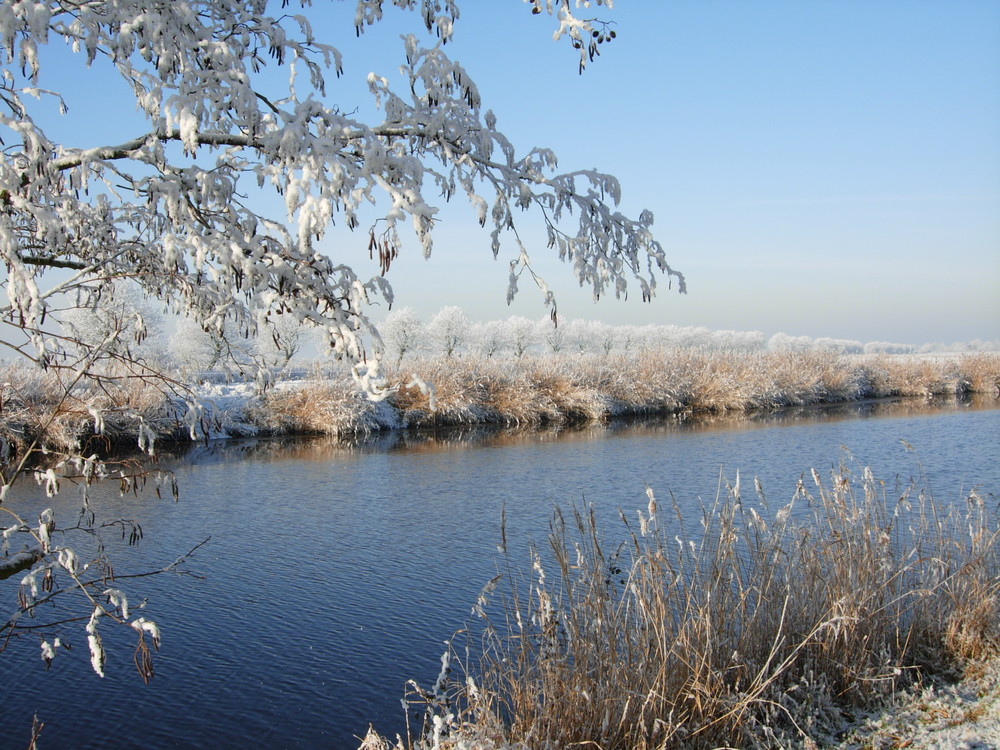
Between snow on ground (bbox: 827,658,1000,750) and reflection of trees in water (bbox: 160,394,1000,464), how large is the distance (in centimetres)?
1238

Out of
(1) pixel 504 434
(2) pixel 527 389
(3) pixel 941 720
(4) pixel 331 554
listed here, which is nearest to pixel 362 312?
(3) pixel 941 720

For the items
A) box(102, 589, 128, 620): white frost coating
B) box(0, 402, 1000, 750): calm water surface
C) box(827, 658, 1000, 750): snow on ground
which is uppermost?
box(102, 589, 128, 620): white frost coating

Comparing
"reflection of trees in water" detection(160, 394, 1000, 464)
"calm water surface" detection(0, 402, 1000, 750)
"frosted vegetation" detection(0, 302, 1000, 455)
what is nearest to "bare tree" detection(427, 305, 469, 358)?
"frosted vegetation" detection(0, 302, 1000, 455)

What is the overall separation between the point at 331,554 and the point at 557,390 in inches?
589

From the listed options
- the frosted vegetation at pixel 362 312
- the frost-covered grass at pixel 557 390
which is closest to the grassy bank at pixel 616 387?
the frost-covered grass at pixel 557 390

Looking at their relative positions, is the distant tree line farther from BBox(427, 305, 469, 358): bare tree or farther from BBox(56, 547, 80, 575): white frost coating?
BBox(56, 547, 80, 575): white frost coating

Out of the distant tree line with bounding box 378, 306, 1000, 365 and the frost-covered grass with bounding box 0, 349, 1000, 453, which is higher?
the distant tree line with bounding box 378, 306, 1000, 365

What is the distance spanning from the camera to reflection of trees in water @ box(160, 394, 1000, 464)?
15953 millimetres

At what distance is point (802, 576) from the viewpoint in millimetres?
4660

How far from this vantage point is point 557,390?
2273cm

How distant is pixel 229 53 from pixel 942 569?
15.3ft

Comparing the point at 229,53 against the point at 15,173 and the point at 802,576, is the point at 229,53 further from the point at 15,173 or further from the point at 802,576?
the point at 802,576

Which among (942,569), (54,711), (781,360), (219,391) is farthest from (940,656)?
(781,360)

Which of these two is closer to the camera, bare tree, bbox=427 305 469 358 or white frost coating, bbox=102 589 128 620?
white frost coating, bbox=102 589 128 620
